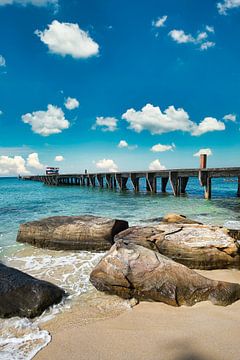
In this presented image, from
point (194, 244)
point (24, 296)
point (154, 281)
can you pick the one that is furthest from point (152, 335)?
point (194, 244)

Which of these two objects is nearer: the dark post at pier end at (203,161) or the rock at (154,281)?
the rock at (154,281)

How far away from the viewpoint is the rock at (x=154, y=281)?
416 centimetres

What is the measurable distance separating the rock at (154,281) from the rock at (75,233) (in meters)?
2.63

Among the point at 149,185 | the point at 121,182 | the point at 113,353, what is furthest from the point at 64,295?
the point at 121,182

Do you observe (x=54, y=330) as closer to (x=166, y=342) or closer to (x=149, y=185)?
(x=166, y=342)

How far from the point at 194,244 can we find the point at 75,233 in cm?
354

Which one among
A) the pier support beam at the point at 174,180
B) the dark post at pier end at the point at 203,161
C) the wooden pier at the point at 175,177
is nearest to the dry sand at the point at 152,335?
the wooden pier at the point at 175,177

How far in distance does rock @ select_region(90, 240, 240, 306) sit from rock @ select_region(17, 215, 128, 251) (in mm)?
2631

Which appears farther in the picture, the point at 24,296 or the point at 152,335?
the point at 24,296

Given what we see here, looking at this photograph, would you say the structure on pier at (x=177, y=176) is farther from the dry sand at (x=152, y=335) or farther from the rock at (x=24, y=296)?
the rock at (x=24, y=296)

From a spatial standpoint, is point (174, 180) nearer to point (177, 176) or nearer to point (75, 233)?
point (177, 176)

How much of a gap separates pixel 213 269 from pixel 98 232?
3.35m

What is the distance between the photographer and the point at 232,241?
242 inches

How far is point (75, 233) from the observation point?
25.4 ft
